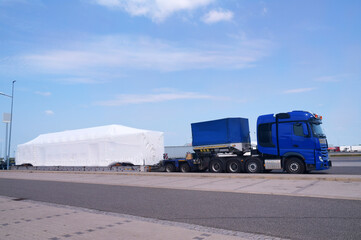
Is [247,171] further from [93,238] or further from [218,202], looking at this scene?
[93,238]

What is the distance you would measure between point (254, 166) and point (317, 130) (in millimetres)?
A: 4068

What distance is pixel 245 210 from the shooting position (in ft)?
25.7

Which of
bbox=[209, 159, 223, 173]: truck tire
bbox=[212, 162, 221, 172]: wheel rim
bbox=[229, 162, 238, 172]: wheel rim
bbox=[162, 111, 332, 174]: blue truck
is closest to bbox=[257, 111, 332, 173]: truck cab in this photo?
bbox=[162, 111, 332, 174]: blue truck

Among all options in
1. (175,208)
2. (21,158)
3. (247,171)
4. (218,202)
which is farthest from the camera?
(21,158)

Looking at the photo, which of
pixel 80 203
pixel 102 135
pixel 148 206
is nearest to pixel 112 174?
pixel 102 135

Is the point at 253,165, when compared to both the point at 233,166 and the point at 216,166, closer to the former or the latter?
the point at 233,166

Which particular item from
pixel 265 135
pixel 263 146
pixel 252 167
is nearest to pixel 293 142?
pixel 265 135

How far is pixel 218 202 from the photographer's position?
9.16m

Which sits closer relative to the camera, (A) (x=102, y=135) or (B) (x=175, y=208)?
(B) (x=175, y=208)

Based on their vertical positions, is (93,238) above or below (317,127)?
below

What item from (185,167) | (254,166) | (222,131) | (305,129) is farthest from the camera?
(185,167)

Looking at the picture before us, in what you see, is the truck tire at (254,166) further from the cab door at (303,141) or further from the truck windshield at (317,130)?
the truck windshield at (317,130)

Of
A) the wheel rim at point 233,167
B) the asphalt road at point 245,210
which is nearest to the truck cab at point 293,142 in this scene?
the wheel rim at point 233,167

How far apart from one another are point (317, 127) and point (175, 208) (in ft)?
37.4
